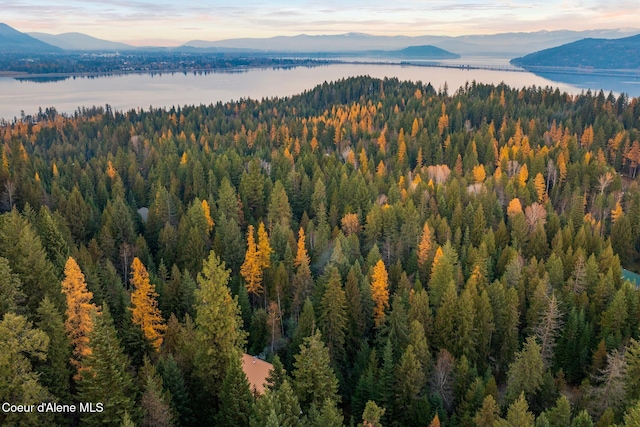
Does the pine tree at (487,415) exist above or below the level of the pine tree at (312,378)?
below

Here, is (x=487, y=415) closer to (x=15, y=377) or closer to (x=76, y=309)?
(x=15, y=377)

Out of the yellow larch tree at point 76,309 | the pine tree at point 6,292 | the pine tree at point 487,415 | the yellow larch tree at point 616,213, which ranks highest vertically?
the pine tree at point 6,292

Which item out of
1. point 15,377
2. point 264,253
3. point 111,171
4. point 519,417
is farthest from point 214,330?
point 111,171

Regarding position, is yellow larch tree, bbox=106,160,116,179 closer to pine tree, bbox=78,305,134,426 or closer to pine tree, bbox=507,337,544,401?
pine tree, bbox=78,305,134,426

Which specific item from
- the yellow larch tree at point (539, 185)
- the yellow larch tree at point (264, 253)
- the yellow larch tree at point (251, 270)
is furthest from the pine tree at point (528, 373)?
the yellow larch tree at point (539, 185)

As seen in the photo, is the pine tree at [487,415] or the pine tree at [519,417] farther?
the pine tree at [487,415]

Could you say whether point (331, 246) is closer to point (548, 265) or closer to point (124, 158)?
point (548, 265)

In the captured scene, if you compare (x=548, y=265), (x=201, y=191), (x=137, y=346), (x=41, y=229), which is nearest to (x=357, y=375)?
(x=137, y=346)

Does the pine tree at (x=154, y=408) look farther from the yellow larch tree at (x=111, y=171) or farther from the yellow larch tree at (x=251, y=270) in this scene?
the yellow larch tree at (x=111, y=171)
